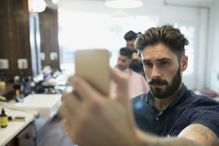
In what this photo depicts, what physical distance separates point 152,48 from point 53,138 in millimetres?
2968

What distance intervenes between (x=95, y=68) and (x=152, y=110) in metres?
0.86

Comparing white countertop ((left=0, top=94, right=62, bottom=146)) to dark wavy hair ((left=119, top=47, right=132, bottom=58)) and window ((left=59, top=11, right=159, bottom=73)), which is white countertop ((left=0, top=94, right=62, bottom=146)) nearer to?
dark wavy hair ((left=119, top=47, right=132, bottom=58))

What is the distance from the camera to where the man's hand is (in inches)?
16.8

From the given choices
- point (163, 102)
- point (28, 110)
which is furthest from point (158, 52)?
point (28, 110)

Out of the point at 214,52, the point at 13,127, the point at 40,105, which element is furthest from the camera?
the point at 214,52

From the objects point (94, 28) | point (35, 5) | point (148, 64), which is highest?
point (35, 5)

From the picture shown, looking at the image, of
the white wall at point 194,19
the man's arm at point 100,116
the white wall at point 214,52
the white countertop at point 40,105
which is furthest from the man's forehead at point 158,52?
the white wall at point 214,52

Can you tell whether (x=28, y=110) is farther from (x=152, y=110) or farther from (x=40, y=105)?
(x=152, y=110)

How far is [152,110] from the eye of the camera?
1.26 meters

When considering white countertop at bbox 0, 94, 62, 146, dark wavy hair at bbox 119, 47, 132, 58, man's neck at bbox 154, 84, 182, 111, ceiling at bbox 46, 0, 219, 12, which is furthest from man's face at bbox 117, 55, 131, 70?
ceiling at bbox 46, 0, 219, 12

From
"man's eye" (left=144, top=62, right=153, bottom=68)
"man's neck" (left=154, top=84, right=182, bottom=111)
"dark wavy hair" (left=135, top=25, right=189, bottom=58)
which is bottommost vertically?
"man's neck" (left=154, top=84, right=182, bottom=111)

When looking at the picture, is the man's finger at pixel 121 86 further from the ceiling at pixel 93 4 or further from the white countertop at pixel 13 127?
the ceiling at pixel 93 4

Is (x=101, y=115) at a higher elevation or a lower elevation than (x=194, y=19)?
lower

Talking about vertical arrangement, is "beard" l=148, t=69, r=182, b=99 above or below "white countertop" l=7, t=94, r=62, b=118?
above
